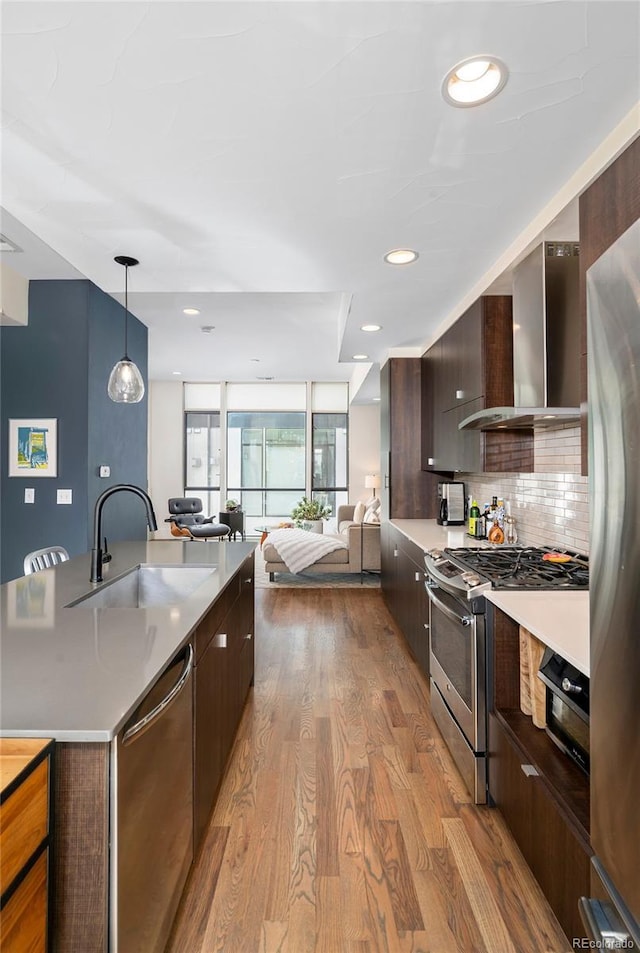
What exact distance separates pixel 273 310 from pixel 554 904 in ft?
14.3

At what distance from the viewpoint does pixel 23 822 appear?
0.85m

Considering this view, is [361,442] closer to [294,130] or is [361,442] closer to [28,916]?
[294,130]

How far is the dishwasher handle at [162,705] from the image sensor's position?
103 cm

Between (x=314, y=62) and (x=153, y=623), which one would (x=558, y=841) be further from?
(x=314, y=62)

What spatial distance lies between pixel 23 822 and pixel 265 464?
870cm

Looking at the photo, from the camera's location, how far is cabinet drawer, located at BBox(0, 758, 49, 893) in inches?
31.4

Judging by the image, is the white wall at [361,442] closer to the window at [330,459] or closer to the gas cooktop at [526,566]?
the window at [330,459]

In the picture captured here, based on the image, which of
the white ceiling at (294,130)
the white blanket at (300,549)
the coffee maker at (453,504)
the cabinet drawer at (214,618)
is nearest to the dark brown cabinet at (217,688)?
the cabinet drawer at (214,618)

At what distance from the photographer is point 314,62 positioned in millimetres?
1417

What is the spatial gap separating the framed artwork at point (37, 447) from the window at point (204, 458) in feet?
18.9

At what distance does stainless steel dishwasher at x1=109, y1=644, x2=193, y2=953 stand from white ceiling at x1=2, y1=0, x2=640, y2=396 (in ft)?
5.31

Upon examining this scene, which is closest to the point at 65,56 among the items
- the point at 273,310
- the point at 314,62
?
the point at 314,62

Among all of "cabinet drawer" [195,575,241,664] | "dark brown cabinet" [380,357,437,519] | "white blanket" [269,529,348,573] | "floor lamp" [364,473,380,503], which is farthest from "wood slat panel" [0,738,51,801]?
"floor lamp" [364,473,380,503]

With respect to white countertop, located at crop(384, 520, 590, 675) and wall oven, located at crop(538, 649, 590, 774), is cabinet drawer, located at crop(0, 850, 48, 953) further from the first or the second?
wall oven, located at crop(538, 649, 590, 774)
